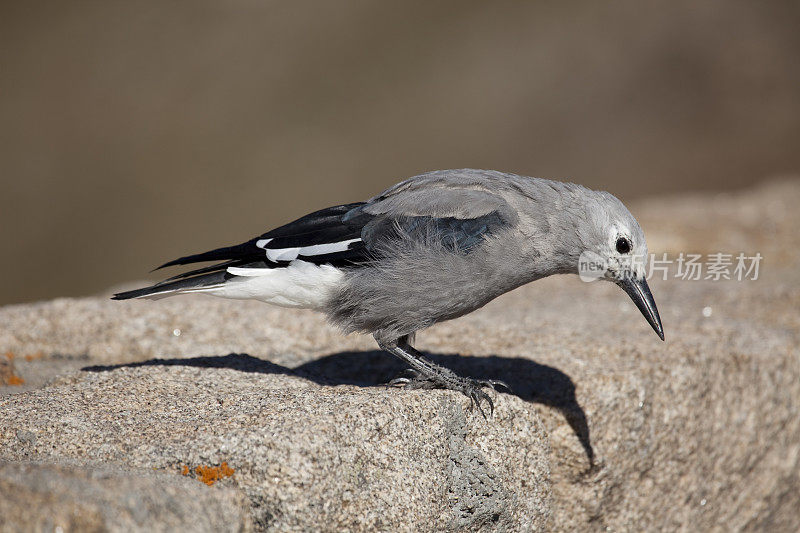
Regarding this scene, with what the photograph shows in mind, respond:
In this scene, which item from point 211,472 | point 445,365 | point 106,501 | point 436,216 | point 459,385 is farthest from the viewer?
point 445,365

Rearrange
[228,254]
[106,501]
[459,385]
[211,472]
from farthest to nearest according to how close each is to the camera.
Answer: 1. [228,254]
2. [459,385]
3. [211,472]
4. [106,501]

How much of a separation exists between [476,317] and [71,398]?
347 cm

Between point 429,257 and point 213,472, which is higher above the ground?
point 429,257

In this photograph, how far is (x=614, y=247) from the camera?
15.6 ft

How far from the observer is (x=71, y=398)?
4.24 metres

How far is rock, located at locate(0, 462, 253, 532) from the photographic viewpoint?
2740mm

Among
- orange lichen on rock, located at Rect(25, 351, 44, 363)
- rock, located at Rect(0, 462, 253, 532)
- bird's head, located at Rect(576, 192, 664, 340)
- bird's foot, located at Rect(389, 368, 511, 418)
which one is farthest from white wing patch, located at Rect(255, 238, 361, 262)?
orange lichen on rock, located at Rect(25, 351, 44, 363)

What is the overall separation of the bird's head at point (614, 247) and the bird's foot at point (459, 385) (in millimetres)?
940

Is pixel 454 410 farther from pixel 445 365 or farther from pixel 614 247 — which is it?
pixel 614 247

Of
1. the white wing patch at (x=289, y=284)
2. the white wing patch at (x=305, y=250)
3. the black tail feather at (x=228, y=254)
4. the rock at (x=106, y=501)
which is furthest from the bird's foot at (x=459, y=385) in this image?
the rock at (x=106, y=501)

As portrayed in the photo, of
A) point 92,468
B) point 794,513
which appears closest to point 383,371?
point 92,468

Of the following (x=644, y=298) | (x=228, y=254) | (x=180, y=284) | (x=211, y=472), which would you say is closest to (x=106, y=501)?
(x=211, y=472)

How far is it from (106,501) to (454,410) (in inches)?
78.8

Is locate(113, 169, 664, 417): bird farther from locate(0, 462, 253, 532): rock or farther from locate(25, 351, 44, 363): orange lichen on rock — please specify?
locate(0, 462, 253, 532): rock
